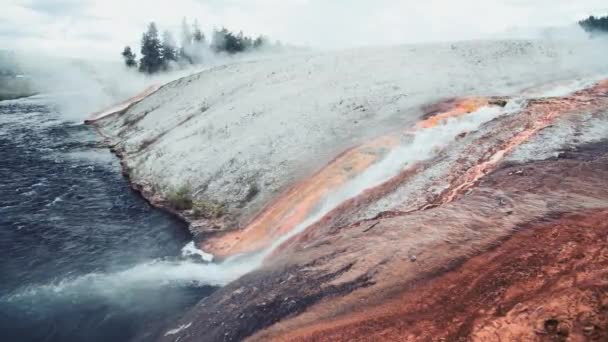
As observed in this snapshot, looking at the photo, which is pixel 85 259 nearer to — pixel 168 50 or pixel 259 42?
pixel 168 50

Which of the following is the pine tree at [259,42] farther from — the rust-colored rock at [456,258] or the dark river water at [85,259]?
the rust-colored rock at [456,258]

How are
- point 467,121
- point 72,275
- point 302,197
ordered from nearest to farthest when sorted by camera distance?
point 72,275 < point 302,197 < point 467,121

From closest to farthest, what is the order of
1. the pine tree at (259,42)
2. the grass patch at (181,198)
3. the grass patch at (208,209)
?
the grass patch at (208,209), the grass patch at (181,198), the pine tree at (259,42)

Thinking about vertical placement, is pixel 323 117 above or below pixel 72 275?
above

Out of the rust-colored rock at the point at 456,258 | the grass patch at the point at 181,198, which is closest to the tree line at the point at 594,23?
the rust-colored rock at the point at 456,258

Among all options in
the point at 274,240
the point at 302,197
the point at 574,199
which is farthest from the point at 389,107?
the point at 574,199

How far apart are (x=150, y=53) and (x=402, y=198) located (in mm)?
57332

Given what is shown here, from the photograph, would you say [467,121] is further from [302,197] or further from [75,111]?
[75,111]

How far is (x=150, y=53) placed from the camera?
62.0 meters

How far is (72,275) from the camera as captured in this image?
1276 cm

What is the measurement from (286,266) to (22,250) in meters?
8.89

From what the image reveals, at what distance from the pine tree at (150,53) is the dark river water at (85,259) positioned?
41.1 m

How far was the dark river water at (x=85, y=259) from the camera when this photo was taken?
10852mm

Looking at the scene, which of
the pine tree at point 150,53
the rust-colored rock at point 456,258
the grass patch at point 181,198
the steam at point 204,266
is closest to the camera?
the rust-colored rock at point 456,258
